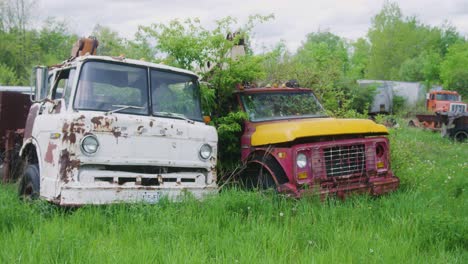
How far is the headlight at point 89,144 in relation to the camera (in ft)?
19.9

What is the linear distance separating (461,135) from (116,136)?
1676 cm

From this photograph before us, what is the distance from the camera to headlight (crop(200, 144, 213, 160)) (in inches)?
274

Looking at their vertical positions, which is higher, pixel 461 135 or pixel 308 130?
pixel 308 130

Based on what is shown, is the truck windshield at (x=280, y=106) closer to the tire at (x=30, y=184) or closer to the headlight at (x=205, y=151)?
the headlight at (x=205, y=151)

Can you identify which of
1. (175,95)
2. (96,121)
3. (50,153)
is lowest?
(50,153)

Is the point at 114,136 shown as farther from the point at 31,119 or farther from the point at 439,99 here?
the point at 439,99

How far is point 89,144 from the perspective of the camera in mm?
6090

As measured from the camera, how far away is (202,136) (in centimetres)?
698

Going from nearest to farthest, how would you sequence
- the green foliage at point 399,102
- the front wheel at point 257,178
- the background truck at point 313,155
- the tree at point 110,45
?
the background truck at point 313,155 < the front wheel at point 257,178 < the tree at point 110,45 < the green foliage at point 399,102

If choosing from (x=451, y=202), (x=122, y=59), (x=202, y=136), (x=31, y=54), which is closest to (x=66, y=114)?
(x=122, y=59)

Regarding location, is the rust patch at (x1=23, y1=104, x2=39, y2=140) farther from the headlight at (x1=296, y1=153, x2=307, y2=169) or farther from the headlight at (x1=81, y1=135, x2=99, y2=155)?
the headlight at (x1=296, y1=153, x2=307, y2=169)

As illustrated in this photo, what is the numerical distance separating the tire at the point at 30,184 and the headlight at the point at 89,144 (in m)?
1.01

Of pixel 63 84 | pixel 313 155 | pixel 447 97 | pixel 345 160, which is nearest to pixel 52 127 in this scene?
pixel 63 84

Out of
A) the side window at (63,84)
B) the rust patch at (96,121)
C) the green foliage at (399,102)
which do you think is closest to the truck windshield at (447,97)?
the green foliage at (399,102)
